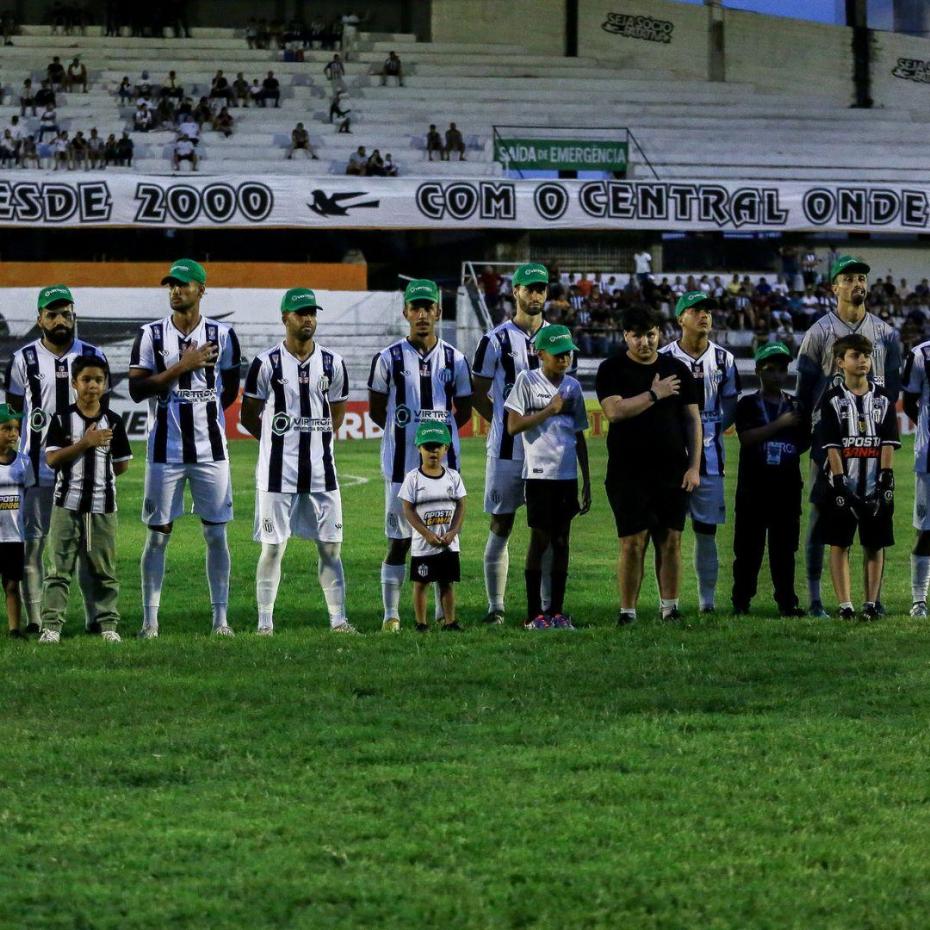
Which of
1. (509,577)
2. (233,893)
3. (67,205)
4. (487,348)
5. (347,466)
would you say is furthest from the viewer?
(67,205)

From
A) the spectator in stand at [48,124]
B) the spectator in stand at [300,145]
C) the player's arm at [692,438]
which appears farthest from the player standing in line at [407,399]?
the spectator in stand at [300,145]

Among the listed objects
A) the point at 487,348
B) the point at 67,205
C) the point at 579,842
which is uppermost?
the point at 67,205

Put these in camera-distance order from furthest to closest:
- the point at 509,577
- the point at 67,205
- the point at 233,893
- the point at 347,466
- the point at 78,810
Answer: the point at 67,205, the point at 347,466, the point at 509,577, the point at 78,810, the point at 233,893

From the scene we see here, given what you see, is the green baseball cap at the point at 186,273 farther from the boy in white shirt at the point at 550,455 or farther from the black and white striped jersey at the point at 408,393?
the boy in white shirt at the point at 550,455

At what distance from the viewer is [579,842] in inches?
199

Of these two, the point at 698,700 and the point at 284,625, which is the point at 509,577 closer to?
the point at 284,625

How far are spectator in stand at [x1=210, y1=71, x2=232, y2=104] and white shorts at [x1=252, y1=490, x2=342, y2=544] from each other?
117 feet

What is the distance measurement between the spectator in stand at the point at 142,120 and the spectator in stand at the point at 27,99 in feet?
8.42

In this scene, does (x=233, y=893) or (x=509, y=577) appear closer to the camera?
(x=233, y=893)

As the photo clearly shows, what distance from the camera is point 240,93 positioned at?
43438 mm

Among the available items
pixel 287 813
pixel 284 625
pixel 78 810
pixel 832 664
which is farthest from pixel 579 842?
pixel 284 625

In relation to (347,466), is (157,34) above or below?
above

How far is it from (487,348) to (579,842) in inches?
206

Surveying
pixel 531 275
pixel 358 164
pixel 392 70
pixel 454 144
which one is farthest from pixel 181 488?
pixel 392 70
